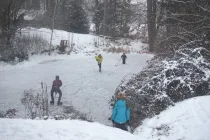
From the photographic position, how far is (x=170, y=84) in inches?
415

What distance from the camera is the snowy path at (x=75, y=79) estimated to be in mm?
13641

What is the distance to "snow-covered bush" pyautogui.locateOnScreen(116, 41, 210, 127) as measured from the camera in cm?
996

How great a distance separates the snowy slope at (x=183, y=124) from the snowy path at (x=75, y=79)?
3.81m

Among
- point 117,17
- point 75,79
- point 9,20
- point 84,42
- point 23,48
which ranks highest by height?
point 117,17

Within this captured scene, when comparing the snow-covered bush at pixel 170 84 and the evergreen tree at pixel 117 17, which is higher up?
the evergreen tree at pixel 117 17

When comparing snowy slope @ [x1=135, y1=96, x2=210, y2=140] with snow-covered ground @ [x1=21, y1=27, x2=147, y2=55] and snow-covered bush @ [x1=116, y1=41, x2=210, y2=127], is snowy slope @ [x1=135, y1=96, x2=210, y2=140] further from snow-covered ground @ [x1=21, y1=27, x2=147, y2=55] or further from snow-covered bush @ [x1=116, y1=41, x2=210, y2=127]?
snow-covered ground @ [x1=21, y1=27, x2=147, y2=55]

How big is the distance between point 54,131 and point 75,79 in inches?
492

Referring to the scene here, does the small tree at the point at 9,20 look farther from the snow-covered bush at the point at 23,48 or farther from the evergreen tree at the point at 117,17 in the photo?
the evergreen tree at the point at 117,17

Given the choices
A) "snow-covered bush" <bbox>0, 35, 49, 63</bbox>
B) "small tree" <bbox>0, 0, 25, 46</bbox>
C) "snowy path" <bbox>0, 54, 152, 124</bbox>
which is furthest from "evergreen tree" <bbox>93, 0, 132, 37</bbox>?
"small tree" <bbox>0, 0, 25, 46</bbox>

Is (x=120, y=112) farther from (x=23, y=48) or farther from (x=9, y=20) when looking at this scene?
(x=9, y=20)

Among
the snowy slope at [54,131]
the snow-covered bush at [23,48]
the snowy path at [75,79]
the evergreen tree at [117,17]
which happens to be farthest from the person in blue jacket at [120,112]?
the evergreen tree at [117,17]

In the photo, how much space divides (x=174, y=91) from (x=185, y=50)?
2.96 metres

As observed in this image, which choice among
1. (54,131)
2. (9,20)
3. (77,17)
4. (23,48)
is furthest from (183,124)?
(77,17)

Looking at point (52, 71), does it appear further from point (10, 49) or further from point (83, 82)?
point (10, 49)
